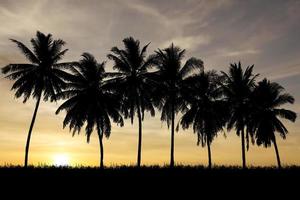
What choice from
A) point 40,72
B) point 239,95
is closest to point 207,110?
point 239,95

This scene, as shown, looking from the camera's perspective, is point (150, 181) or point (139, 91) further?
point (139, 91)

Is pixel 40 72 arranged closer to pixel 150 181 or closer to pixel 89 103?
pixel 89 103

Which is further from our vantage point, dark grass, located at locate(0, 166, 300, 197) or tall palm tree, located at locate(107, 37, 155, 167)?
tall palm tree, located at locate(107, 37, 155, 167)

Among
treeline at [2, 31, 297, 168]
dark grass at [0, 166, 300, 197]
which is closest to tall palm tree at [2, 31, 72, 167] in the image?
treeline at [2, 31, 297, 168]

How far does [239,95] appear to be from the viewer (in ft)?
148

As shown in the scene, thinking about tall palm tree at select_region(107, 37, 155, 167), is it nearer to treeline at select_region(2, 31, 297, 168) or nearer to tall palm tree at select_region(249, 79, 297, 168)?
treeline at select_region(2, 31, 297, 168)

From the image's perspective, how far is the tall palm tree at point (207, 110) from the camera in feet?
141

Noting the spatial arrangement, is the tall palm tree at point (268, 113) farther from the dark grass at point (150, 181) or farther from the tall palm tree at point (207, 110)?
the dark grass at point (150, 181)

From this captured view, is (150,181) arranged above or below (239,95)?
below

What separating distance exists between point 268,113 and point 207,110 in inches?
339

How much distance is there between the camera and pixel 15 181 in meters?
21.3

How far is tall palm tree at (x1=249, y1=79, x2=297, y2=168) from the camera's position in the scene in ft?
152

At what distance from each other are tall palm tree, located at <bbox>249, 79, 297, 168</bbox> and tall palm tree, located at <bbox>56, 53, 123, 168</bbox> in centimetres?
1661

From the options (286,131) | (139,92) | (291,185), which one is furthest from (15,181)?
(286,131)
